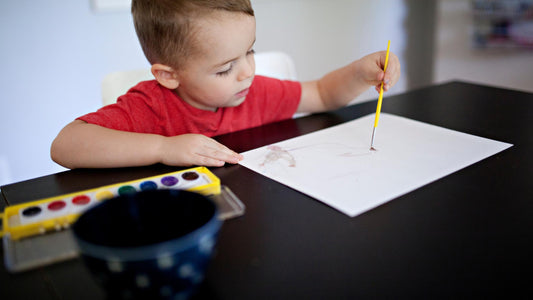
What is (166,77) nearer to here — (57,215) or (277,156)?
(277,156)

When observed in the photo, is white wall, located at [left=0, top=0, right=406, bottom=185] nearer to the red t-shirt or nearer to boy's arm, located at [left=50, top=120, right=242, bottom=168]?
the red t-shirt

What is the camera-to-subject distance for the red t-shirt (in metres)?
0.80

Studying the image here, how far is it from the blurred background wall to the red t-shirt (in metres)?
0.95

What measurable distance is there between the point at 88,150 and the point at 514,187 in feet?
1.95

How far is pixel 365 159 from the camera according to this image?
61 cm

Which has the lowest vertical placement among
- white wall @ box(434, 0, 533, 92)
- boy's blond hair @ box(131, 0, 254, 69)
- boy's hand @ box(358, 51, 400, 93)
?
white wall @ box(434, 0, 533, 92)

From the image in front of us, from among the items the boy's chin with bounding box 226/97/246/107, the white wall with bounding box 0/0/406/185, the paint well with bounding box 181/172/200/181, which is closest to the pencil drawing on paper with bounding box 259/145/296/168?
the paint well with bounding box 181/172/200/181

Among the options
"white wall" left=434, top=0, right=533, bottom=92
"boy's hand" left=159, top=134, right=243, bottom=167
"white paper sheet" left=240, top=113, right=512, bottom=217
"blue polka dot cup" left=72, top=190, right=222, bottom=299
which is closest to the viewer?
"blue polka dot cup" left=72, top=190, right=222, bottom=299

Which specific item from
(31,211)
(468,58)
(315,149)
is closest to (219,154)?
(315,149)

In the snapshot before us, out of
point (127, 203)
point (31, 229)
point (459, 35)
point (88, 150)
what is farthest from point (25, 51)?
point (459, 35)

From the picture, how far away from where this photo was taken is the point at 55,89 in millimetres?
1646

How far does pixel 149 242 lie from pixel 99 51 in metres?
1.55

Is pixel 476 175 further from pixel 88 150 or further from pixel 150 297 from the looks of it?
pixel 88 150

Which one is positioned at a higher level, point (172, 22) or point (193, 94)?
point (172, 22)
